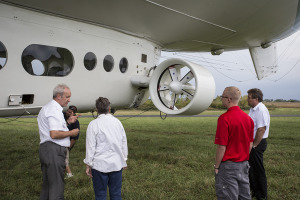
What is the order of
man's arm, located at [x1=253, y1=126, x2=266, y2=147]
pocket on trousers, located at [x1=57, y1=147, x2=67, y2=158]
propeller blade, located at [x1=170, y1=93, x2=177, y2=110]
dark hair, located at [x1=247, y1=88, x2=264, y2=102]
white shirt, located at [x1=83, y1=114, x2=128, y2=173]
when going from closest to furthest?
white shirt, located at [x1=83, y1=114, x2=128, y2=173] < pocket on trousers, located at [x1=57, y1=147, x2=67, y2=158] < man's arm, located at [x1=253, y1=126, x2=266, y2=147] < dark hair, located at [x1=247, y1=88, x2=264, y2=102] < propeller blade, located at [x1=170, y1=93, x2=177, y2=110]

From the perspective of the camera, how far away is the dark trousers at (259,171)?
432cm

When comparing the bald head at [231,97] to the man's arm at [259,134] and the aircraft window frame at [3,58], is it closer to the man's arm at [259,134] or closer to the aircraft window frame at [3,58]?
the man's arm at [259,134]

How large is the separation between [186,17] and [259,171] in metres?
3.59

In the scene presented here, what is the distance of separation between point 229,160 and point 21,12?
166 inches

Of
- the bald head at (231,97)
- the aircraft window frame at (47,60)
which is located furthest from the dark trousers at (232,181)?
the aircraft window frame at (47,60)

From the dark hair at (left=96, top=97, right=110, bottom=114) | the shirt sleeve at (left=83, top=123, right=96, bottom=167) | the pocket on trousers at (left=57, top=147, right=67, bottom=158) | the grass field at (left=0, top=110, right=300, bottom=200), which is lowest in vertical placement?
the grass field at (left=0, top=110, right=300, bottom=200)

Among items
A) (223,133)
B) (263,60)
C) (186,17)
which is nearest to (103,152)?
(223,133)

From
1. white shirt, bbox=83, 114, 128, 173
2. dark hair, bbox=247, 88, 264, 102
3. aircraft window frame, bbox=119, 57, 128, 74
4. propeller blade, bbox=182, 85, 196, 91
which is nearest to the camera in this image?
white shirt, bbox=83, 114, 128, 173

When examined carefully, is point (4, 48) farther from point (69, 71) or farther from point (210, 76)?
point (210, 76)

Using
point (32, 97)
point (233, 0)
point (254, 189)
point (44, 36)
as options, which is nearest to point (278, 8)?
point (233, 0)

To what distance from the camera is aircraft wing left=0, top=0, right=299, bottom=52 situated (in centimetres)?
511

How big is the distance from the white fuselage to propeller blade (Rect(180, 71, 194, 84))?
1.44 metres

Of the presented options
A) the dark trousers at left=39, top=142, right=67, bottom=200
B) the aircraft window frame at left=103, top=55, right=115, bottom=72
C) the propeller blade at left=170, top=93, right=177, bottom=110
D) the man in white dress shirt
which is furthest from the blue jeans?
the aircraft window frame at left=103, top=55, right=115, bottom=72

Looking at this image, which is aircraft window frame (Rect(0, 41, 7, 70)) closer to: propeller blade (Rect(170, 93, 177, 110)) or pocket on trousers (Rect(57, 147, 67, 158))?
pocket on trousers (Rect(57, 147, 67, 158))
